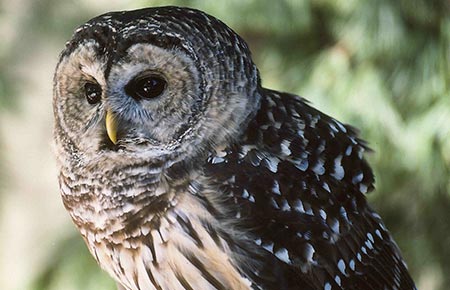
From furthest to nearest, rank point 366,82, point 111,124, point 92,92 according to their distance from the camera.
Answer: point 366,82 → point 92,92 → point 111,124

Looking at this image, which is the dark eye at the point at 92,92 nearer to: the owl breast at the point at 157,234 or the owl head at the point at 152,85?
the owl head at the point at 152,85

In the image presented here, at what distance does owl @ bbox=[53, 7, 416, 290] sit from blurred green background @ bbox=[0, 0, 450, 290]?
1.20 metres

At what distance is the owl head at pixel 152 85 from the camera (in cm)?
217

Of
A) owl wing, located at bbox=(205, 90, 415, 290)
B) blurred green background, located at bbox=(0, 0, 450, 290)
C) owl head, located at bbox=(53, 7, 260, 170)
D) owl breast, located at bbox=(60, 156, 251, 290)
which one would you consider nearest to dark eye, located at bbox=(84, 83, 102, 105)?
owl head, located at bbox=(53, 7, 260, 170)

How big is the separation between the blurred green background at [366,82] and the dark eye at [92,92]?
1191 millimetres

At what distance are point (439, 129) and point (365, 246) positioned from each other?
1204mm

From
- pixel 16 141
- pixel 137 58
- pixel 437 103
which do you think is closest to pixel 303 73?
pixel 437 103

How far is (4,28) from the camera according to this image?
4938 millimetres

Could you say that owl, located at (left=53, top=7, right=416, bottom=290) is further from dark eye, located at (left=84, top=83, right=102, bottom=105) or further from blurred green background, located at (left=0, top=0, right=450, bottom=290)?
blurred green background, located at (left=0, top=0, right=450, bottom=290)

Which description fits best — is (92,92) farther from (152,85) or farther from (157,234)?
(157,234)

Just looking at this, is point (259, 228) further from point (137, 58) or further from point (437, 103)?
point (437, 103)

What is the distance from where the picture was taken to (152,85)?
2.20m

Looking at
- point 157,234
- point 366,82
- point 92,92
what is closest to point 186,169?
point 157,234

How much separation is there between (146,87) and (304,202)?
1.89 ft
